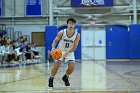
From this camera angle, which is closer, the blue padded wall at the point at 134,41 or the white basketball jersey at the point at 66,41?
the white basketball jersey at the point at 66,41

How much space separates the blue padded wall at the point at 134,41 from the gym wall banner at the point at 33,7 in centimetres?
810

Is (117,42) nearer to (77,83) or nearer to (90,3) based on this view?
(90,3)

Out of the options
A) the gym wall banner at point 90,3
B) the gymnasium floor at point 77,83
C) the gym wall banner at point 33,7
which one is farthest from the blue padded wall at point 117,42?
the gymnasium floor at point 77,83

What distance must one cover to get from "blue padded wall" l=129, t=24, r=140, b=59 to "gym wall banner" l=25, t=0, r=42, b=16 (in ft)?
26.6

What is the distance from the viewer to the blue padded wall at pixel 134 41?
29984mm

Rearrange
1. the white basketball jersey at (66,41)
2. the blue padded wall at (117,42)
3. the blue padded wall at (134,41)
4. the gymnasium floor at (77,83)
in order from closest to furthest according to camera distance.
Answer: the gymnasium floor at (77,83), the white basketball jersey at (66,41), the blue padded wall at (134,41), the blue padded wall at (117,42)

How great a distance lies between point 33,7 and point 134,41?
30.3 feet

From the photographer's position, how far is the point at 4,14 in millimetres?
32719

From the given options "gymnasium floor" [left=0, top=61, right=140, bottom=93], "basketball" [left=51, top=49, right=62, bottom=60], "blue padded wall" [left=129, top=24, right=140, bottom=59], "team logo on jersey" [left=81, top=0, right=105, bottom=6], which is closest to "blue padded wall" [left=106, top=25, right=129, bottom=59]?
"blue padded wall" [left=129, top=24, right=140, bottom=59]

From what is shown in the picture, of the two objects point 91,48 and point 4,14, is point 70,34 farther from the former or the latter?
point 4,14

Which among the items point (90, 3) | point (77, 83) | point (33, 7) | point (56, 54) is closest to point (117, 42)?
point (90, 3)

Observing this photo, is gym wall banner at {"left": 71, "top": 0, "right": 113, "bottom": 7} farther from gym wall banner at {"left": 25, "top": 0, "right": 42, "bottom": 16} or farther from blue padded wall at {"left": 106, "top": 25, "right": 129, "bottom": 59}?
gym wall banner at {"left": 25, "top": 0, "right": 42, "bottom": 16}

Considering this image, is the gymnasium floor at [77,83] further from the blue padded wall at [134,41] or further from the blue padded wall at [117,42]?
the blue padded wall at [117,42]

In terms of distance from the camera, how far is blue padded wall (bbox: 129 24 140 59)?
30.0 metres
